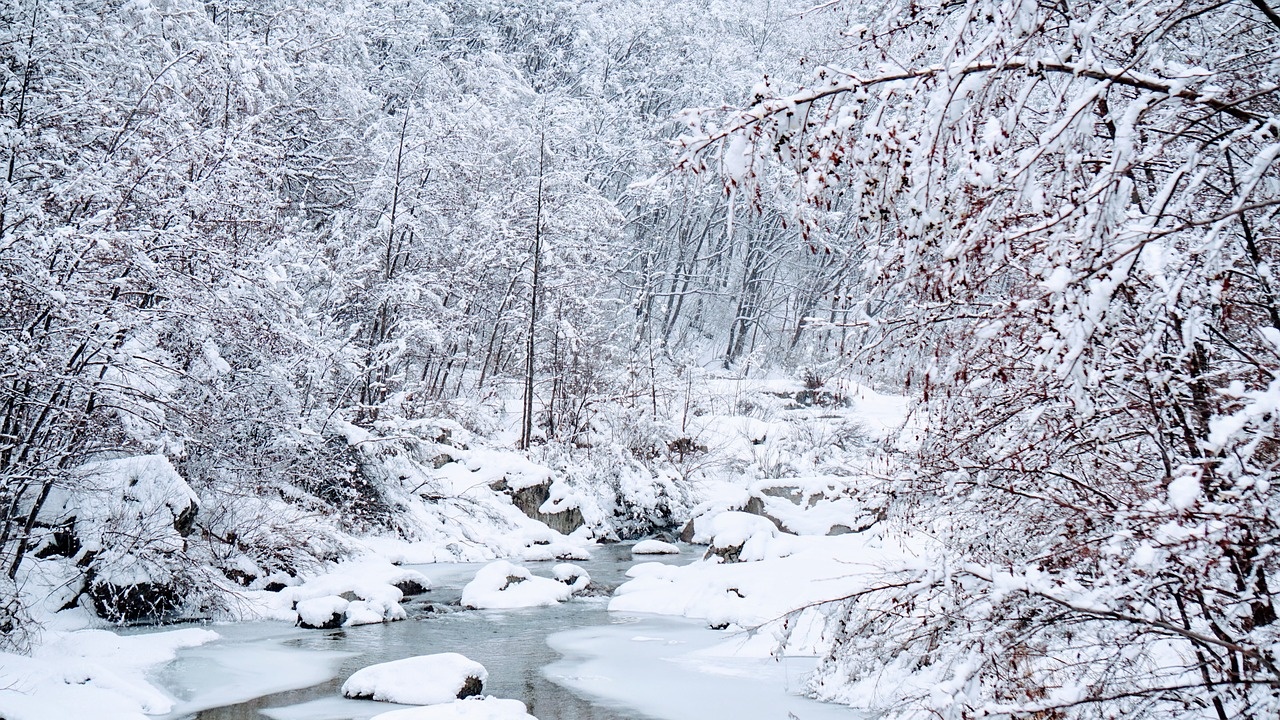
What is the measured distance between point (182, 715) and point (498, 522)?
10726 millimetres

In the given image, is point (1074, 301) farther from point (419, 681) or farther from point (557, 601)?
point (557, 601)

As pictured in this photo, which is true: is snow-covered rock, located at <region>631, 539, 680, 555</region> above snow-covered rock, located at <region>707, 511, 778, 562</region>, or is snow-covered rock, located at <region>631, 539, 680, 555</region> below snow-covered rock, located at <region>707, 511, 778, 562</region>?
below

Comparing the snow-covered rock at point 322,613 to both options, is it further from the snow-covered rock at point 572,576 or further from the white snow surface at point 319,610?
the snow-covered rock at point 572,576

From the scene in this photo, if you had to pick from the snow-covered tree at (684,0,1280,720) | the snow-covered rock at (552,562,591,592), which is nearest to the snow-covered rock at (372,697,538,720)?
the snow-covered tree at (684,0,1280,720)

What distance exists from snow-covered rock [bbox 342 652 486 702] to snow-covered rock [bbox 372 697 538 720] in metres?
0.42

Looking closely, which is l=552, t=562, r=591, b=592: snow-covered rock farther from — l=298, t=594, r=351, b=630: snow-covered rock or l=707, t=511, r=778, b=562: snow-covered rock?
l=298, t=594, r=351, b=630: snow-covered rock

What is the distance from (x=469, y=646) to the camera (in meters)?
9.63

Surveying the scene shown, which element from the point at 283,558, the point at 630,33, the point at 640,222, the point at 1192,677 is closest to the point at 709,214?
the point at 640,222

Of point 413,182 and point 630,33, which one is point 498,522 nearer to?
point 413,182

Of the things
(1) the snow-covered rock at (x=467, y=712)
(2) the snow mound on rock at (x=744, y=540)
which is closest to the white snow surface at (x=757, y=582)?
(2) the snow mound on rock at (x=744, y=540)

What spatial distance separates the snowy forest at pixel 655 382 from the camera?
9.52 feet

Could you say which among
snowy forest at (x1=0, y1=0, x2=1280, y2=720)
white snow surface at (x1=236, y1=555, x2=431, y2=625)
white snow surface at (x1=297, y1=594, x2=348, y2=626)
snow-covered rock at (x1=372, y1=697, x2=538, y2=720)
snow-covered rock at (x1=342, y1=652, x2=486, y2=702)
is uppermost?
snowy forest at (x1=0, y1=0, x2=1280, y2=720)

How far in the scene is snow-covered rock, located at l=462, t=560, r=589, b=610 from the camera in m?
12.0

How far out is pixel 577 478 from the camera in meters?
19.6
